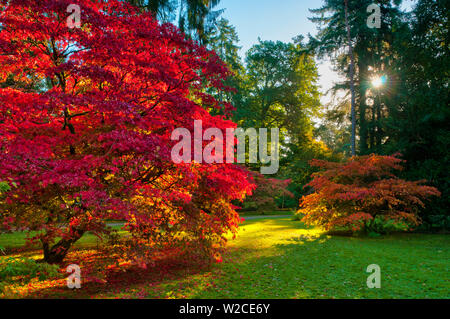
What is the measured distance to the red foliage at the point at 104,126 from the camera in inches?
167

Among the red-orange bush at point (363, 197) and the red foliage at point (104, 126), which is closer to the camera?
the red foliage at point (104, 126)

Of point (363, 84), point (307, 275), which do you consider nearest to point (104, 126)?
point (307, 275)

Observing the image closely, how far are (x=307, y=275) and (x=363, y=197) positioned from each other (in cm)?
437

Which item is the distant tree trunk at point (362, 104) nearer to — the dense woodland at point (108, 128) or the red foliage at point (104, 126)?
the dense woodland at point (108, 128)

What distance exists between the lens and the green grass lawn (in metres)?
4.46

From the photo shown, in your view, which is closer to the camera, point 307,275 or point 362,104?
point 307,275

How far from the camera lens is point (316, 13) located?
17188 millimetres

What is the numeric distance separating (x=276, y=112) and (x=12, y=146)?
23868mm

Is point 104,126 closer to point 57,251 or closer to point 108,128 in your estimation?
point 108,128

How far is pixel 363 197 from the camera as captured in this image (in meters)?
8.54

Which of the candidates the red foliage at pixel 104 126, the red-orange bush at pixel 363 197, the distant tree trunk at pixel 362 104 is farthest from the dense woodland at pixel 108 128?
the distant tree trunk at pixel 362 104

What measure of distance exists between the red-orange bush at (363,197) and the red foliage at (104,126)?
15.5ft

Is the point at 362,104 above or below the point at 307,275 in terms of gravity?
above
